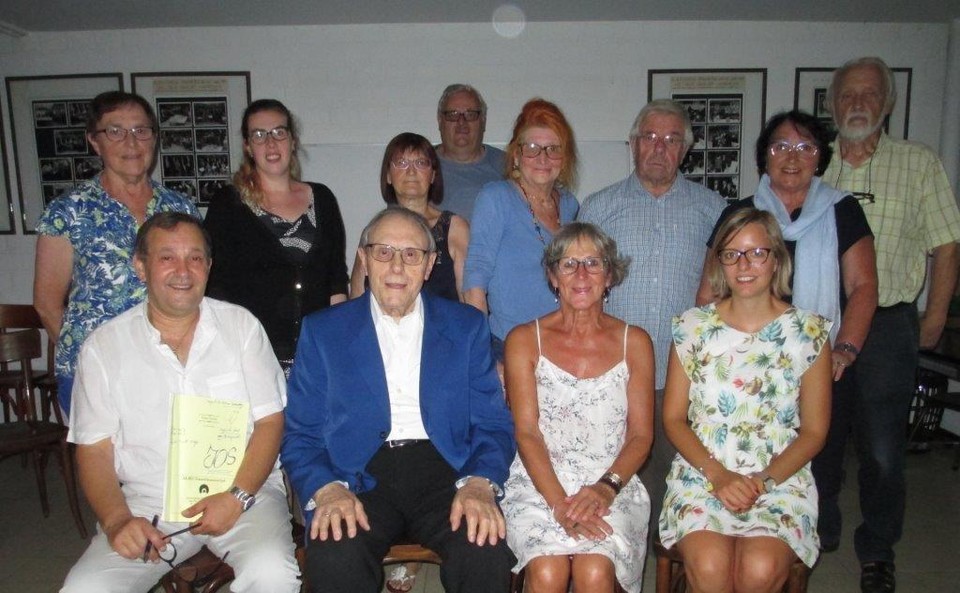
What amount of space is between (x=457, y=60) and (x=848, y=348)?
11.5 ft

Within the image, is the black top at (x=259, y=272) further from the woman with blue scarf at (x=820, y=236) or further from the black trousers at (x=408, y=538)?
the woman with blue scarf at (x=820, y=236)

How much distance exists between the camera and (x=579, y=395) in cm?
206

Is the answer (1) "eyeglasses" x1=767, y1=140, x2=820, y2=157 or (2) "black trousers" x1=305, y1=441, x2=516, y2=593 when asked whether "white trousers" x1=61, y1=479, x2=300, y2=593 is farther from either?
(1) "eyeglasses" x1=767, y1=140, x2=820, y2=157

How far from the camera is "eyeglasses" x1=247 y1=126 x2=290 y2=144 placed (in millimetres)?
2387

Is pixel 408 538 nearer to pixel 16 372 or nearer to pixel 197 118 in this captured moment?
pixel 16 372

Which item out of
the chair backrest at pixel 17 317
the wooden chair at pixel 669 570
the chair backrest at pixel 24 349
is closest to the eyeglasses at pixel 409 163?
the wooden chair at pixel 669 570

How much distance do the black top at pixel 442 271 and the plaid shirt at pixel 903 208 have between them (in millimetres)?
1715

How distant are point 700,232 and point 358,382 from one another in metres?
1.55

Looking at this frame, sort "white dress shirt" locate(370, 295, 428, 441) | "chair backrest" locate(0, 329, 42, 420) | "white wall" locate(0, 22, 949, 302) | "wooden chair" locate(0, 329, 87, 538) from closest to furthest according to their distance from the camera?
"white dress shirt" locate(370, 295, 428, 441)
"wooden chair" locate(0, 329, 87, 538)
"chair backrest" locate(0, 329, 42, 420)
"white wall" locate(0, 22, 949, 302)

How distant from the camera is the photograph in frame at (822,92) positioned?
15.4ft

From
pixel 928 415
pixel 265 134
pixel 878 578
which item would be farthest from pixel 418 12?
pixel 928 415

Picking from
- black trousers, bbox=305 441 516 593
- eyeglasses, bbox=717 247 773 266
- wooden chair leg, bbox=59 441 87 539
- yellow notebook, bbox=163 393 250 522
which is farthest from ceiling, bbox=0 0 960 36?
black trousers, bbox=305 441 516 593

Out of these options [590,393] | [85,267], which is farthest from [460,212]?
[85,267]

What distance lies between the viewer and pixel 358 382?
1947mm
